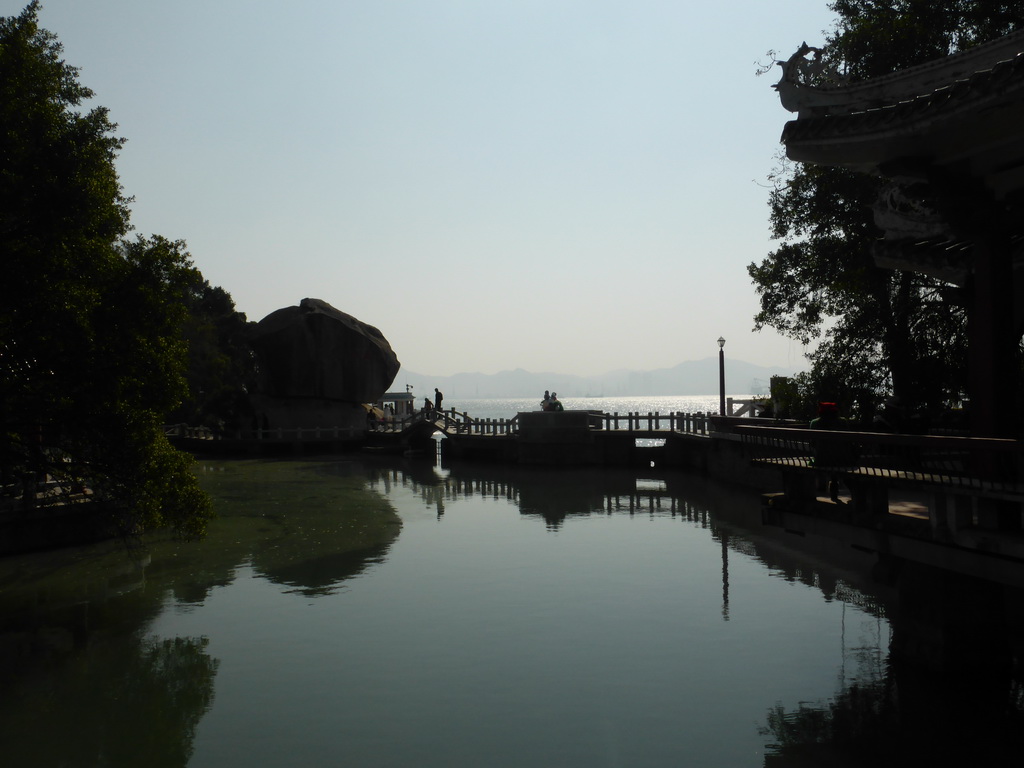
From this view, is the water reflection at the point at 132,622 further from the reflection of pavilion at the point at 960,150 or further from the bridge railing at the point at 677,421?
the bridge railing at the point at 677,421

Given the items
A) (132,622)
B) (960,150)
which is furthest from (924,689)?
(132,622)

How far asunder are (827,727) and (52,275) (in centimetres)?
1126

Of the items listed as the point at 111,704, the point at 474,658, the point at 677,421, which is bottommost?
the point at 111,704

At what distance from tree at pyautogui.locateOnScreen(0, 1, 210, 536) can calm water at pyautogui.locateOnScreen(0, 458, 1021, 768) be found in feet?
8.35

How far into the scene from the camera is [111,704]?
9156mm

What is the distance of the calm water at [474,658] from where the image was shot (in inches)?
304

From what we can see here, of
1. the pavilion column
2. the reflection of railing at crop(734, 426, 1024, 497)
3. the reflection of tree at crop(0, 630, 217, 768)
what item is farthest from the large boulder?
the pavilion column

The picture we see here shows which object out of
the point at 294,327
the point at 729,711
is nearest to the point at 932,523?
the point at 729,711

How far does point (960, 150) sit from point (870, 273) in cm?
1250

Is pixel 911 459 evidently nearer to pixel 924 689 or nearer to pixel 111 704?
pixel 924 689

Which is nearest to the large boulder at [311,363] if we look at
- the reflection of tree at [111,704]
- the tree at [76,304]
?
the tree at [76,304]

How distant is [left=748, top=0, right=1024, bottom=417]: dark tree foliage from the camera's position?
18.3m

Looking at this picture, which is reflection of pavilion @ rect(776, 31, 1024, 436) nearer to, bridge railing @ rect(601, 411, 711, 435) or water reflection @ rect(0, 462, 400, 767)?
water reflection @ rect(0, 462, 400, 767)

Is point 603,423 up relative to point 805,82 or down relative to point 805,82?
down
